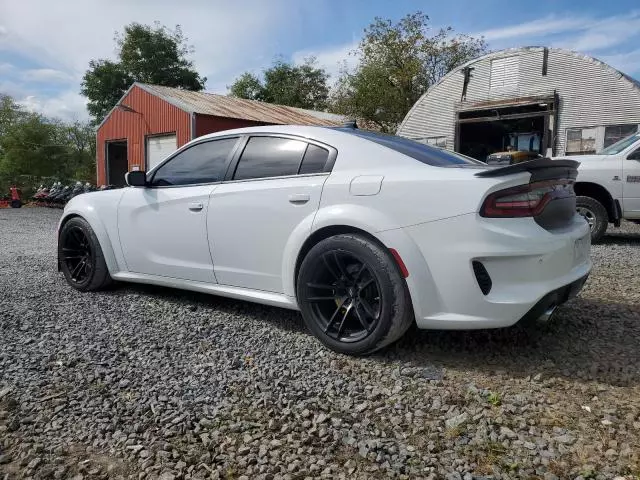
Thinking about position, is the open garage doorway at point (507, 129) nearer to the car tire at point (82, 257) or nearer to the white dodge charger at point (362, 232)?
the white dodge charger at point (362, 232)

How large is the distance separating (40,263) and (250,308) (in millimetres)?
3463

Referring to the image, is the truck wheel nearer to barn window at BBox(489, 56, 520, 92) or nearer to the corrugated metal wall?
the corrugated metal wall

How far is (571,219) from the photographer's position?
10.1 ft

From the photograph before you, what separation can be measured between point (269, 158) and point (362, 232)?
0.97 meters

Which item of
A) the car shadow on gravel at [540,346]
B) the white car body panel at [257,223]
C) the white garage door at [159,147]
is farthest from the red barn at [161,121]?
the car shadow on gravel at [540,346]

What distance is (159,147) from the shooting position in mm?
19422

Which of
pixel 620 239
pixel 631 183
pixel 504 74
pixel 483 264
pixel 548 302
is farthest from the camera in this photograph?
pixel 504 74

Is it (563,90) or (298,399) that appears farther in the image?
(563,90)

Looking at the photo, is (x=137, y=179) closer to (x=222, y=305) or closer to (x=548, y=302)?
(x=222, y=305)

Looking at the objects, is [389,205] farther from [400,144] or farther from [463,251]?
[400,144]

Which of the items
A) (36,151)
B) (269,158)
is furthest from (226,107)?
(36,151)

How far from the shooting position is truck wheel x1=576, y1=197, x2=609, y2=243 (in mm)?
7574

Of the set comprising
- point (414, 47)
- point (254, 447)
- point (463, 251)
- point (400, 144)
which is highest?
point (414, 47)

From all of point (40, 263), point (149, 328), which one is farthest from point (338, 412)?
point (40, 263)
